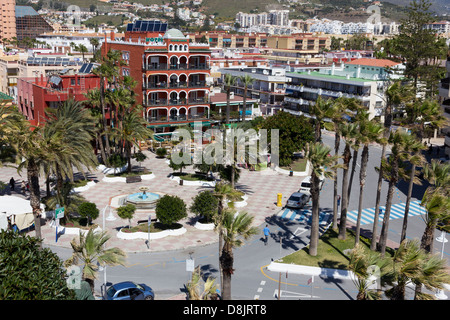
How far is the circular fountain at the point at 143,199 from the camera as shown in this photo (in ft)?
139

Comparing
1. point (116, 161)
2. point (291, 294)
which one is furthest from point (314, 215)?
point (116, 161)

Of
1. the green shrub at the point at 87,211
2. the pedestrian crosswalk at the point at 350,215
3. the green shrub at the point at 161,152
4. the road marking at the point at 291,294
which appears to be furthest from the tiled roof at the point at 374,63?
the road marking at the point at 291,294

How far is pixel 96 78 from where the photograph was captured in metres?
66.1

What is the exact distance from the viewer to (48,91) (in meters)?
59.2

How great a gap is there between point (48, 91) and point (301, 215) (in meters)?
36.3

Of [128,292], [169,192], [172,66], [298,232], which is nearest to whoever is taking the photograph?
[128,292]

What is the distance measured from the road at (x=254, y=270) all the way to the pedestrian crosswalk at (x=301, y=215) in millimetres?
738

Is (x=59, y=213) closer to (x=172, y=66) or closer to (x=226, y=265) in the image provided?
(x=226, y=265)

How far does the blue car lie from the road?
1.36 metres

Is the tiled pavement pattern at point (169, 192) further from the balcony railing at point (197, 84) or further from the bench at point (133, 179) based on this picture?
the balcony railing at point (197, 84)

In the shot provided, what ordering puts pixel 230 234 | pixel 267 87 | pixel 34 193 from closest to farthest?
pixel 230 234 < pixel 34 193 < pixel 267 87

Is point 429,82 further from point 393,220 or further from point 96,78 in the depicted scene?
point 96,78
